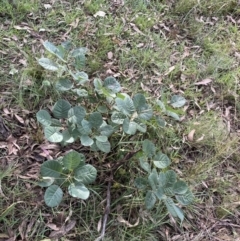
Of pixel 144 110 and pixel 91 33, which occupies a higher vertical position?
pixel 144 110

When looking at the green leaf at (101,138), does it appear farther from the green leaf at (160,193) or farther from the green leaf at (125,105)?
the green leaf at (160,193)

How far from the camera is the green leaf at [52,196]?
1.43 metres

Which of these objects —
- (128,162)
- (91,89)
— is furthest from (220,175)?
(91,89)

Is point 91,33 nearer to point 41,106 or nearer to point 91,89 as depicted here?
point 91,89

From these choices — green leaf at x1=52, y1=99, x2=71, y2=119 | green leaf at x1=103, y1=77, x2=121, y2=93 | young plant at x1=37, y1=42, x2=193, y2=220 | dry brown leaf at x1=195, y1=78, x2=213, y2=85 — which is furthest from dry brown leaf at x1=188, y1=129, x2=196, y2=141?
green leaf at x1=52, y1=99, x2=71, y2=119

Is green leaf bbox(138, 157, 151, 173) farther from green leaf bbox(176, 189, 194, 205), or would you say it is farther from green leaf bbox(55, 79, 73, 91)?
green leaf bbox(55, 79, 73, 91)

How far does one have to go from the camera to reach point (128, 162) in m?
1.80

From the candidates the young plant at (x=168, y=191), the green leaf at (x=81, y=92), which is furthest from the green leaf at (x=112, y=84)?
the young plant at (x=168, y=191)

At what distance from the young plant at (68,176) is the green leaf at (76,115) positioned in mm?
179

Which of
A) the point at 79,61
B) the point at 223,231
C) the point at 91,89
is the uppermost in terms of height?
the point at 79,61

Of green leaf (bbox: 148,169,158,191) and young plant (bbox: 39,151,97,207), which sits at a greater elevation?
green leaf (bbox: 148,169,158,191)

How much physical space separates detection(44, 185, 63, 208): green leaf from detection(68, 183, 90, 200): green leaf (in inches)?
1.8

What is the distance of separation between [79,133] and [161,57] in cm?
102

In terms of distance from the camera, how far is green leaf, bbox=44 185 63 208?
1.43 metres
